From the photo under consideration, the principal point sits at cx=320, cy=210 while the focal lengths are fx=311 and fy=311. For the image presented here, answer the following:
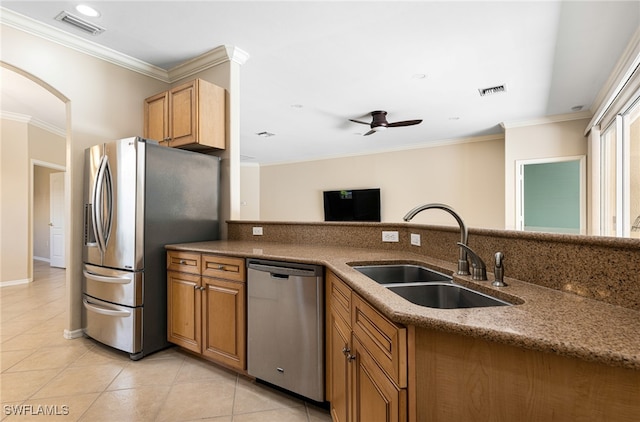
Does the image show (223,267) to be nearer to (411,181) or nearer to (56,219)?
(411,181)

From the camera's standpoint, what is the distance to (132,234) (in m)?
2.39

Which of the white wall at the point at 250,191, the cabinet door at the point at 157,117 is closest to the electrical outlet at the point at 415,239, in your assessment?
the cabinet door at the point at 157,117

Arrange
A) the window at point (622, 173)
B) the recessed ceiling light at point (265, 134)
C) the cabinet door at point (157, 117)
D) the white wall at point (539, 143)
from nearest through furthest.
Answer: the cabinet door at point (157, 117), the window at point (622, 173), the white wall at point (539, 143), the recessed ceiling light at point (265, 134)

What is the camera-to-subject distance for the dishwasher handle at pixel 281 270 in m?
1.81

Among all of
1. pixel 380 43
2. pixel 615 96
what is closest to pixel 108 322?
pixel 380 43

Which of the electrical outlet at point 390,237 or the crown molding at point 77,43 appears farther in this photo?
the crown molding at point 77,43

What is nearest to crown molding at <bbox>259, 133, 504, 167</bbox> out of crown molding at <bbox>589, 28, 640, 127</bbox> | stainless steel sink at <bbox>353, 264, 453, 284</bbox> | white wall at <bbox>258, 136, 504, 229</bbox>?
white wall at <bbox>258, 136, 504, 229</bbox>

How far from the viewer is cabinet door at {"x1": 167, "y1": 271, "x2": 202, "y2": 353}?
2.34 m

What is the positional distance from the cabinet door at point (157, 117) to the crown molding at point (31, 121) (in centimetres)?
345

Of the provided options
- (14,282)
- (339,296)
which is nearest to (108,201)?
(339,296)

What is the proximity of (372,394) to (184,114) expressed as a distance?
9.10ft

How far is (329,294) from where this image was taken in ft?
5.65

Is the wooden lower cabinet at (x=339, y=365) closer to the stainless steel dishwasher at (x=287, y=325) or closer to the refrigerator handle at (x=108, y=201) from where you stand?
the stainless steel dishwasher at (x=287, y=325)

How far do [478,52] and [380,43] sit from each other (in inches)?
37.8
